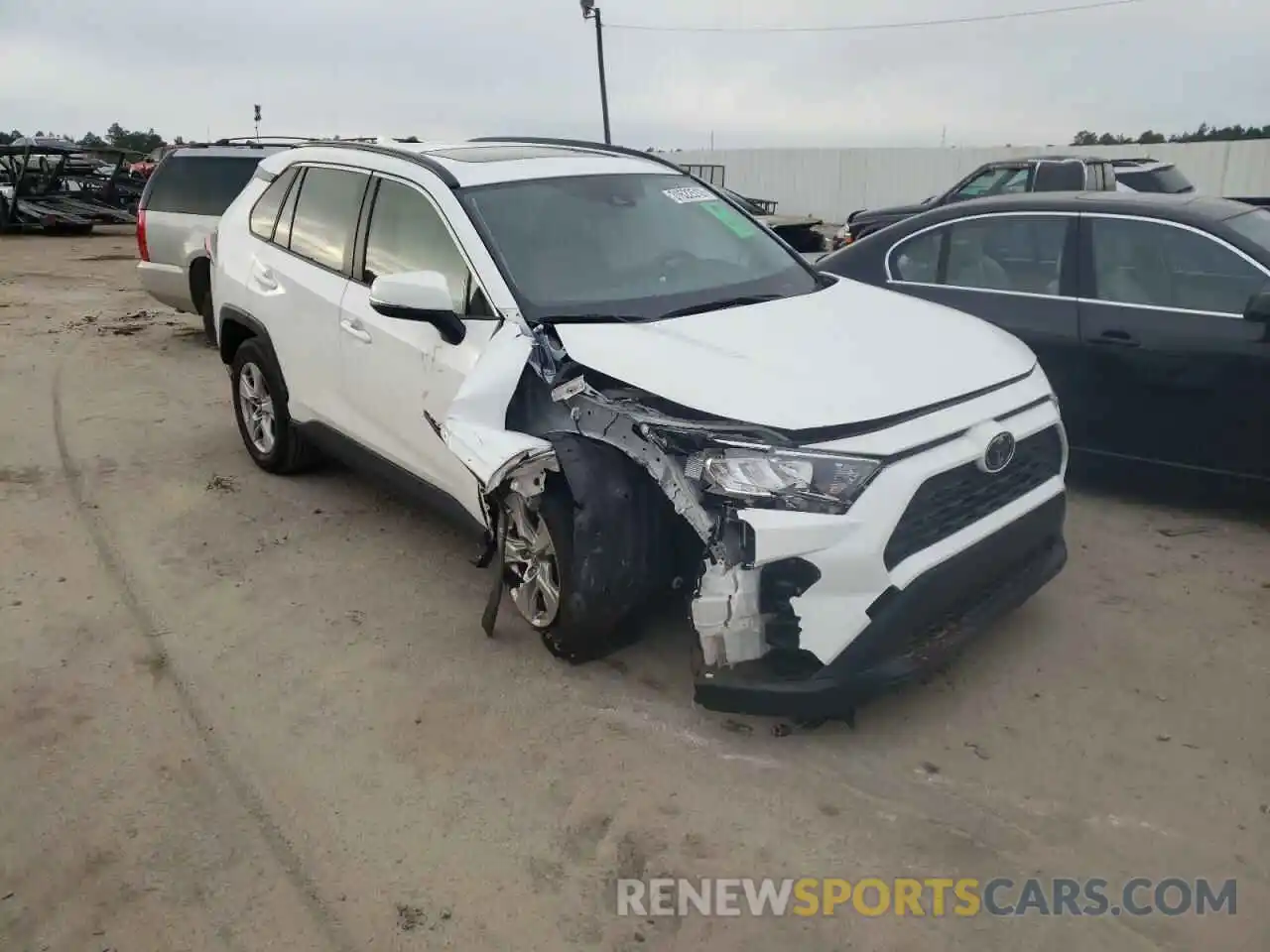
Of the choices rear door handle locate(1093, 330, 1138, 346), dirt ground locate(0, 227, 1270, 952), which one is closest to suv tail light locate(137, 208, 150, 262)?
dirt ground locate(0, 227, 1270, 952)

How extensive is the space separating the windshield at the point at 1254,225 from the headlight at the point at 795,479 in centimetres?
316

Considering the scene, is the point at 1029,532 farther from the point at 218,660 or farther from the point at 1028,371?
the point at 218,660

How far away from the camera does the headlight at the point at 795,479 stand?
10.1ft

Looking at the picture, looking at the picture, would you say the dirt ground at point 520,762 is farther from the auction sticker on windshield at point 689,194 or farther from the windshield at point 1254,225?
the auction sticker on windshield at point 689,194

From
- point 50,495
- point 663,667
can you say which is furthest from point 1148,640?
point 50,495

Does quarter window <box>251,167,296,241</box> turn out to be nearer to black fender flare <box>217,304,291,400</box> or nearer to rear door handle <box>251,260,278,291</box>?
rear door handle <box>251,260,278,291</box>

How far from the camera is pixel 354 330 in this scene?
4.68m

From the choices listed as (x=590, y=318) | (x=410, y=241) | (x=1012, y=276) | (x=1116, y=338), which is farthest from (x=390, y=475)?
(x=1116, y=338)

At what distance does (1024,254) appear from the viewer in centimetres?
564

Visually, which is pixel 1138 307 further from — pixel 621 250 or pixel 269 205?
pixel 269 205

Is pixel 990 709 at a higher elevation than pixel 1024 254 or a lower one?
lower

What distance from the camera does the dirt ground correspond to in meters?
2.71

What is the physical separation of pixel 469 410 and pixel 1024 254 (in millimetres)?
3414

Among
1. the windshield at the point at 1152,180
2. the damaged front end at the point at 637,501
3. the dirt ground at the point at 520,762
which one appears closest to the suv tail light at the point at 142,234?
the dirt ground at the point at 520,762
